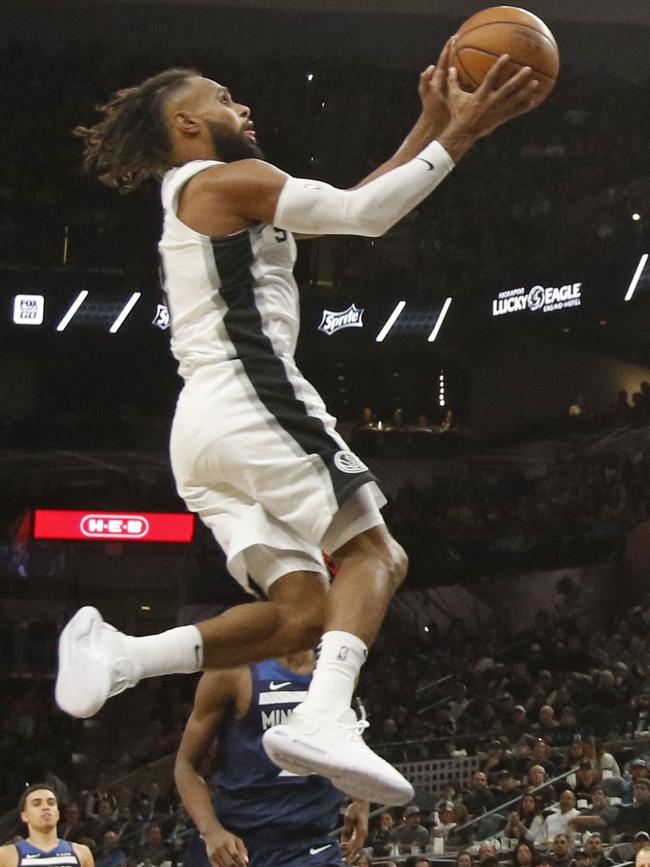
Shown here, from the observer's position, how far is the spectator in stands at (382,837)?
10.4 m

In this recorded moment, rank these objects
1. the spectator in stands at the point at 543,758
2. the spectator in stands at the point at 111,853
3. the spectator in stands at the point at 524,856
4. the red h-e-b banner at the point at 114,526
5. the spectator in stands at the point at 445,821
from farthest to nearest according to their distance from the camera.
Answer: the red h-e-b banner at the point at 114,526 → the spectator in stands at the point at 111,853 → the spectator in stands at the point at 543,758 → the spectator in stands at the point at 445,821 → the spectator in stands at the point at 524,856

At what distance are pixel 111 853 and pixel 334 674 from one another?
9.12m

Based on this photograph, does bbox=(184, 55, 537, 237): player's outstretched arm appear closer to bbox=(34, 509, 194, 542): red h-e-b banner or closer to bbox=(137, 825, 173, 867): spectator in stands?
bbox=(137, 825, 173, 867): spectator in stands

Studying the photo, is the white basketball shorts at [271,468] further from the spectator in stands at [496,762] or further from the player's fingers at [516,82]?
the spectator in stands at [496,762]

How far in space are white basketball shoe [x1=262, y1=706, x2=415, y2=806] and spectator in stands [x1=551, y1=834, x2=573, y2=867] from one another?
22.1 ft

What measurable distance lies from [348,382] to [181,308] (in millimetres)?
16188

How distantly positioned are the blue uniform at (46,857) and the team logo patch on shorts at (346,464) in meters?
Answer: 3.95

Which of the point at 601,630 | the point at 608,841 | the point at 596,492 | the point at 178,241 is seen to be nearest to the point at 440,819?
the point at 608,841

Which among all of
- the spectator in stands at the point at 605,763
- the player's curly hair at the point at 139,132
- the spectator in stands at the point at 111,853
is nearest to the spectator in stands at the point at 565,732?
the spectator in stands at the point at 605,763

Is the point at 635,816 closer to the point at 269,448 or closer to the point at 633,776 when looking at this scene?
the point at 633,776

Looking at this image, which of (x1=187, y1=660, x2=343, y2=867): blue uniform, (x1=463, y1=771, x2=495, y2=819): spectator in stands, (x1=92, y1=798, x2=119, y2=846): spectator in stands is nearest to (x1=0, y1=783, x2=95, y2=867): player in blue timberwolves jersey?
(x1=187, y1=660, x2=343, y2=867): blue uniform

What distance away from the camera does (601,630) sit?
15281 millimetres

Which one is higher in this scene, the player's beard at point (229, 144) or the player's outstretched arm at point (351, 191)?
the player's beard at point (229, 144)

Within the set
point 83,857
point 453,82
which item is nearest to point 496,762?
point 83,857
